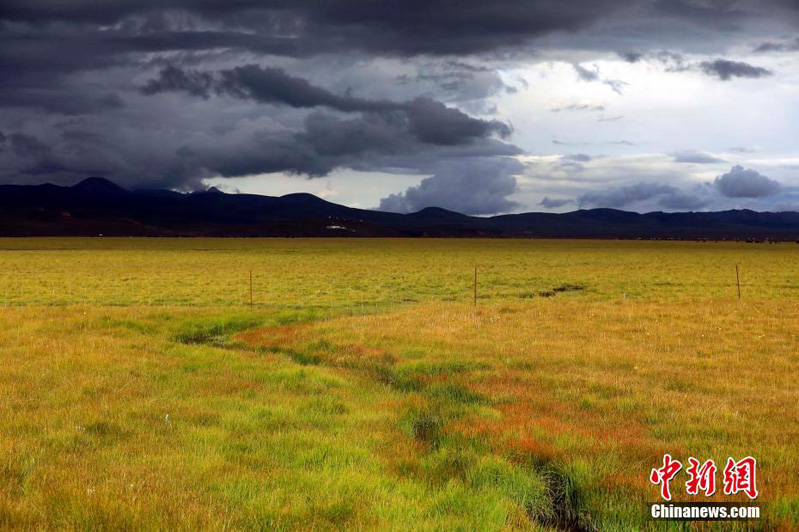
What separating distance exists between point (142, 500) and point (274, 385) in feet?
22.4

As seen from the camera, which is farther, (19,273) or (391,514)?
(19,273)

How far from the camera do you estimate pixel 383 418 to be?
11.6 m

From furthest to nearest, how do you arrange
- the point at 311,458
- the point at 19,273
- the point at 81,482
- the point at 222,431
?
the point at 19,273
the point at 222,431
the point at 311,458
the point at 81,482

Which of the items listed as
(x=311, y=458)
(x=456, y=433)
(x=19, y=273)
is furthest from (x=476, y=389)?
(x=19, y=273)

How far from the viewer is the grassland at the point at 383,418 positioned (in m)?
7.52

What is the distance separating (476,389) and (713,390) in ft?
17.5

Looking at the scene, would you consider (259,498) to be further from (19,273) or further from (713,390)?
(19,273)

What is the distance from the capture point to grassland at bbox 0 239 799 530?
296 inches

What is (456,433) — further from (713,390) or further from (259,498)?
(713,390)

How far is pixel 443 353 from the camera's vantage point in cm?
1825

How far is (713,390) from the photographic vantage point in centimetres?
1392

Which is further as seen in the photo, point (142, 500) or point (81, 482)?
point (81, 482)

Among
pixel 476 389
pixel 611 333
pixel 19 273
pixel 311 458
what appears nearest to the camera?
pixel 311 458

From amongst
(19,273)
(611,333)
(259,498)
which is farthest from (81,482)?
(19,273)
